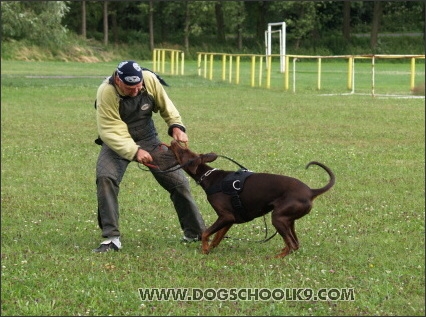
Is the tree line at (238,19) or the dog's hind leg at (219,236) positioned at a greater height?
the tree line at (238,19)

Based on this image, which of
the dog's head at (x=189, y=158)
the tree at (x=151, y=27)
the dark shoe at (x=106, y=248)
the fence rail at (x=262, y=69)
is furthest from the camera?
the tree at (x=151, y=27)

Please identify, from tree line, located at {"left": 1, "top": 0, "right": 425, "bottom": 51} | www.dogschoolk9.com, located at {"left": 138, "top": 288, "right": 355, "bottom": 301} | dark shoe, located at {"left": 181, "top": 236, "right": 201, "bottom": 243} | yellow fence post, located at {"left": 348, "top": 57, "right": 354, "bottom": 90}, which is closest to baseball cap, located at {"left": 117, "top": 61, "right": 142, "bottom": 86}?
dark shoe, located at {"left": 181, "top": 236, "right": 201, "bottom": 243}

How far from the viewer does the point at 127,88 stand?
7848 millimetres

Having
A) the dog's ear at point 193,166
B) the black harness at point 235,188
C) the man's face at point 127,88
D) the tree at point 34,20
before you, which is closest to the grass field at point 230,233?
the black harness at point 235,188

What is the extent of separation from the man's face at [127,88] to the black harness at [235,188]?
109cm

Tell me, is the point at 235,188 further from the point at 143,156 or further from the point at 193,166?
the point at 143,156

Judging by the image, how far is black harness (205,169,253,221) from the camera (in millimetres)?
7625

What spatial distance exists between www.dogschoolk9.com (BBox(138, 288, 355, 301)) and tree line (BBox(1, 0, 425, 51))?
54212 millimetres

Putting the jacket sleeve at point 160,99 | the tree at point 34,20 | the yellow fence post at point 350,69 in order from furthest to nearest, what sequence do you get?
the tree at point 34,20
the yellow fence post at point 350,69
the jacket sleeve at point 160,99

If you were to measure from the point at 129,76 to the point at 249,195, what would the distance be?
1456 millimetres

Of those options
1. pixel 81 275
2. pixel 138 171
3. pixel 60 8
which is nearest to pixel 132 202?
pixel 138 171

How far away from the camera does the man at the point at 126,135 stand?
26.1 feet

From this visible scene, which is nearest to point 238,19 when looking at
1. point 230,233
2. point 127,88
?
point 230,233

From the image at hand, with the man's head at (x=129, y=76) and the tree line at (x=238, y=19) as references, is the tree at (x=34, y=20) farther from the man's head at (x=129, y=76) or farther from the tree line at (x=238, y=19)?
the tree line at (x=238, y=19)
